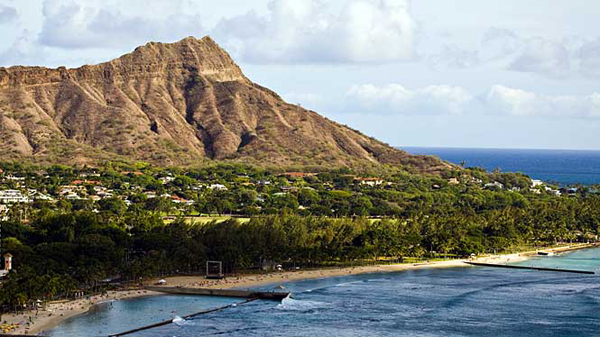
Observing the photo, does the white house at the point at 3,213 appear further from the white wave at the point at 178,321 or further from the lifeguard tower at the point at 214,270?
the white wave at the point at 178,321

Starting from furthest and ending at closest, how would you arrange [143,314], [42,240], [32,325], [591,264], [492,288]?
[591,264] → [42,240] → [492,288] → [143,314] → [32,325]

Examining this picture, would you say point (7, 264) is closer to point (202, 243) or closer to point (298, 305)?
point (202, 243)

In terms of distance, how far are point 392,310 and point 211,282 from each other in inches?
1053

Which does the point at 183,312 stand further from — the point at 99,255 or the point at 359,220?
the point at 359,220

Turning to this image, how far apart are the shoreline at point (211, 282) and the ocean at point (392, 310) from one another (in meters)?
1.90

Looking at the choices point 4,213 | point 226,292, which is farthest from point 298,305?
point 4,213

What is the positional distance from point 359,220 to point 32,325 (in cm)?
7887

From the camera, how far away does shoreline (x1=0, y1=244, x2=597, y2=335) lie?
325 ft

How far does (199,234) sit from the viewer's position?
14225cm

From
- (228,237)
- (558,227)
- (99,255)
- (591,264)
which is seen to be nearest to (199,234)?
(228,237)

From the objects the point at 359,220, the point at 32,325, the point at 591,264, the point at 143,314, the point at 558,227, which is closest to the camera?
the point at 32,325

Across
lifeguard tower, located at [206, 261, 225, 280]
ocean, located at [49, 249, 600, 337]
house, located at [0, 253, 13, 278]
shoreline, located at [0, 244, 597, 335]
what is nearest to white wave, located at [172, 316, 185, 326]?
ocean, located at [49, 249, 600, 337]

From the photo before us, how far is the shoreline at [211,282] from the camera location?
325ft

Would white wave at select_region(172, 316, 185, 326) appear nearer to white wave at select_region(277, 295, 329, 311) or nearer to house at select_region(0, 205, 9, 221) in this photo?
white wave at select_region(277, 295, 329, 311)
